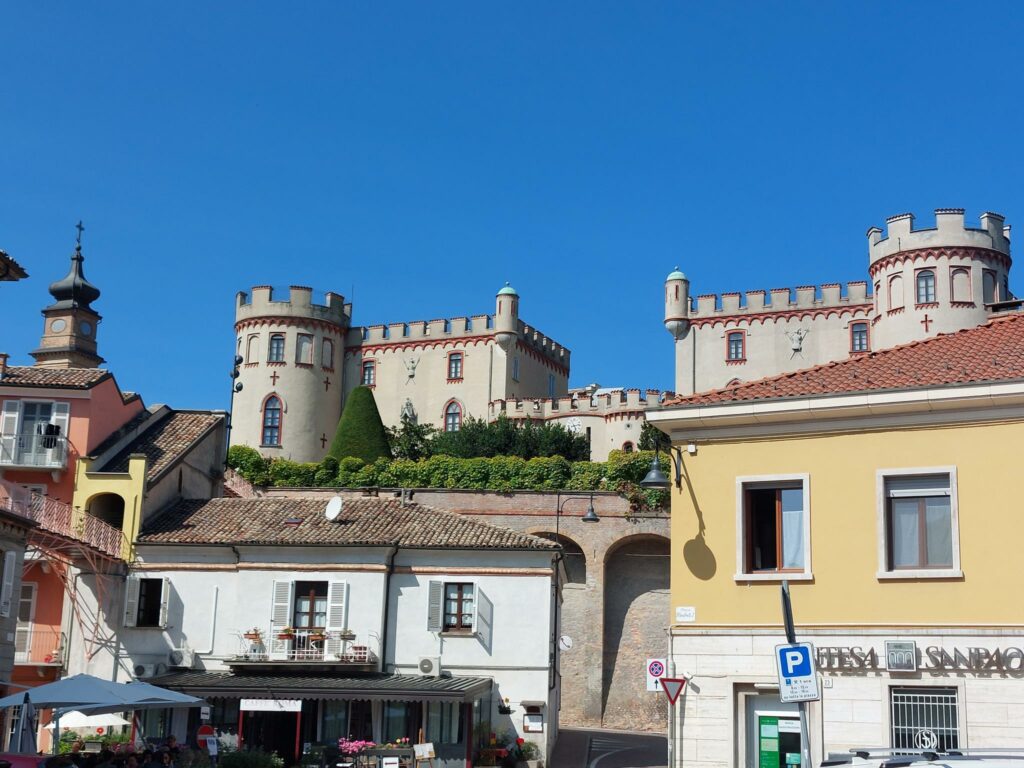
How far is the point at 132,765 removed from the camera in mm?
20250

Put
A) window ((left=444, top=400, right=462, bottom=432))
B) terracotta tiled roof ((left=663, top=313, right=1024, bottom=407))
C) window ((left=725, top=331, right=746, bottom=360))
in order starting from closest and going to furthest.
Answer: terracotta tiled roof ((left=663, top=313, right=1024, bottom=407))
window ((left=725, top=331, right=746, bottom=360))
window ((left=444, top=400, right=462, bottom=432))

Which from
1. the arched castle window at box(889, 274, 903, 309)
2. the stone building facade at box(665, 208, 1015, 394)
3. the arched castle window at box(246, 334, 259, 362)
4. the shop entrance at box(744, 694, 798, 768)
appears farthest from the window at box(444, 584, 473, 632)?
the arched castle window at box(246, 334, 259, 362)

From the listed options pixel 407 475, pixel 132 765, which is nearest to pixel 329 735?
pixel 132 765

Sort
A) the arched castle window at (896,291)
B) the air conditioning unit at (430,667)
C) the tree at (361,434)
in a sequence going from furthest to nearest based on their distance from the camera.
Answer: the tree at (361,434) → the arched castle window at (896,291) → the air conditioning unit at (430,667)

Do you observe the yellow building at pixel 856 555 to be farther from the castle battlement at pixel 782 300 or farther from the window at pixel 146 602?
A: the castle battlement at pixel 782 300

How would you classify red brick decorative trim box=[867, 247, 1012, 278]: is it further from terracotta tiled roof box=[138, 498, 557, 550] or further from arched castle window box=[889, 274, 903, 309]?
terracotta tiled roof box=[138, 498, 557, 550]

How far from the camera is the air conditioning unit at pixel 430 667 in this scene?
105 feet

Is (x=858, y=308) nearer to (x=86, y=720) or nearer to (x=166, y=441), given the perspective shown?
(x=166, y=441)

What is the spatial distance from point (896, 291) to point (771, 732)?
4518cm

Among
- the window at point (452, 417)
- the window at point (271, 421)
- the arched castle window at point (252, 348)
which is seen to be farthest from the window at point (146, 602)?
the arched castle window at point (252, 348)

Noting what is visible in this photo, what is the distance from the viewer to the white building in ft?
102

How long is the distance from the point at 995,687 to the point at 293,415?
59882 millimetres

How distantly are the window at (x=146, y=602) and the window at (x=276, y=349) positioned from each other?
134 ft

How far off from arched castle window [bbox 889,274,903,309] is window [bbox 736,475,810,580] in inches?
1712
